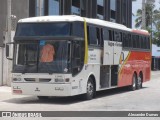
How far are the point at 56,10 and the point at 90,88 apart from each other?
73.7ft

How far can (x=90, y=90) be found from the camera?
18.4 m

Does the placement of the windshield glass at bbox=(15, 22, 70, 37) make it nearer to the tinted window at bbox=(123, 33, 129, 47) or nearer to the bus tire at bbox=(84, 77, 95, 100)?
the bus tire at bbox=(84, 77, 95, 100)

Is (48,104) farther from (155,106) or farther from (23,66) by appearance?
(155,106)

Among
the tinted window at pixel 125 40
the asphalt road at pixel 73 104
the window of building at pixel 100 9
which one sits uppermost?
the window of building at pixel 100 9

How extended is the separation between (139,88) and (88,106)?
974 cm

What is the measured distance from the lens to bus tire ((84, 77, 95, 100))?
18.1m

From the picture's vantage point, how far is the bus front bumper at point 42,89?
16.5 m

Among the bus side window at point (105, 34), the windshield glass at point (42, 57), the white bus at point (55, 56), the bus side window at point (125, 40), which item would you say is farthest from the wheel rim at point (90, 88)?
the bus side window at point (125, 40)

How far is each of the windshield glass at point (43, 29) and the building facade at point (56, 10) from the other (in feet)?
19.6

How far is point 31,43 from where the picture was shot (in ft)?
55.9

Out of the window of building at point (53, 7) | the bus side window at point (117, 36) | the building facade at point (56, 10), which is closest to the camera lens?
the bus side window at point (117, 36)

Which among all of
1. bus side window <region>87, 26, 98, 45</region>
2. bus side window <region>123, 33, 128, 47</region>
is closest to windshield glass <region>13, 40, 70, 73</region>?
bus side window <region>87, 26, 98, 45</region>

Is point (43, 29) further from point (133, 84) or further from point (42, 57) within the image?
point (133, 84)

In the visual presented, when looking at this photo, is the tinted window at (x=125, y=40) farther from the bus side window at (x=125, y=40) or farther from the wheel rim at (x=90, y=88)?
the wheel rim at (x=90, y=88)
